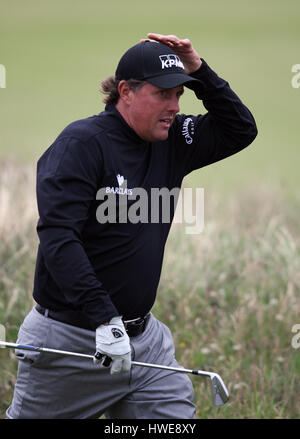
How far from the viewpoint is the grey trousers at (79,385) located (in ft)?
12.6

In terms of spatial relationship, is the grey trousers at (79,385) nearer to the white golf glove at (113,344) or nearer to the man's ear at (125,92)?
the white golf glove at (113,344)

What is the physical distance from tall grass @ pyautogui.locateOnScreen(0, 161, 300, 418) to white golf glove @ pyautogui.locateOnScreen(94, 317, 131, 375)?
1.63 m

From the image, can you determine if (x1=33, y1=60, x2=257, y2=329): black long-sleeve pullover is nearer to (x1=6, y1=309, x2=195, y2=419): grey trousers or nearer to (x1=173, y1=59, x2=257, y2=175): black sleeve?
(x1=173, y1=59, x2=257, y2=175): black sleeve

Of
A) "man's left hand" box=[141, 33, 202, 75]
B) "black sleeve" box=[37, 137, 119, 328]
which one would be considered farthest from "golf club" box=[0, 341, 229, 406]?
"man's left hand" box=[141, 33, 202, 75]

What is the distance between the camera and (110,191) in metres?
3.68

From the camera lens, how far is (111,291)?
12.5 feet

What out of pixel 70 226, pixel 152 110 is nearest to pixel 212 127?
pixel 152 110

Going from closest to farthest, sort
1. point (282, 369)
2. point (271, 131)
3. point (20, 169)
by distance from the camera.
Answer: point (282, 369) → point (20, 169) → point (271, 131)

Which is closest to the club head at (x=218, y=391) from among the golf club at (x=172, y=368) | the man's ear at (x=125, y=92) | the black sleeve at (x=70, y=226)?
the golf club at (x=172, y=368)

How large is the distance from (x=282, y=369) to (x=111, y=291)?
2.11 meters

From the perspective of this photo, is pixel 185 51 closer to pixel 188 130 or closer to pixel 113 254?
pixel 188 130
